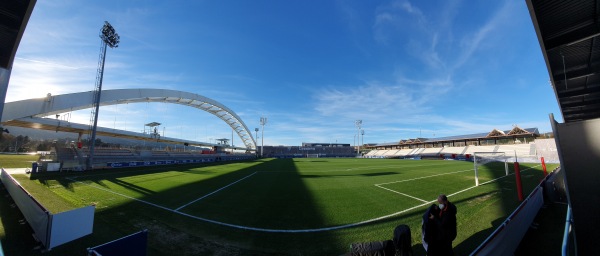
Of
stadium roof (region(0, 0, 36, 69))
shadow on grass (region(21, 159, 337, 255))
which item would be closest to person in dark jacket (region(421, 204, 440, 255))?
shadow on grass (region(21, 159, 337, 255))

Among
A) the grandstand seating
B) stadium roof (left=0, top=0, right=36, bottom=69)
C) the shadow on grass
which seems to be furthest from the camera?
the grandstand seating

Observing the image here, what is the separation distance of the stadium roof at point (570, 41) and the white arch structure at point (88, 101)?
39669 mm

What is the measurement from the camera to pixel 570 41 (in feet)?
23.1

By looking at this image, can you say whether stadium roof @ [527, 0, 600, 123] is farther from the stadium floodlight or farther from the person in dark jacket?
the stadium floodlight

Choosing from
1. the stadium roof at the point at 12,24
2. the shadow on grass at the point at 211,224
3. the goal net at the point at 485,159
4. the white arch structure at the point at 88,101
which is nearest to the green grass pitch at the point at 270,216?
the shadow on grass at the point at 211,224

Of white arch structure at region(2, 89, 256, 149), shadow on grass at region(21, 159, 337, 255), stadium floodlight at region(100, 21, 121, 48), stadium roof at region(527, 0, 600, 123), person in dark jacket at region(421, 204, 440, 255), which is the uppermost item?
stadium floodlight at region(100, 21, 121, 48)

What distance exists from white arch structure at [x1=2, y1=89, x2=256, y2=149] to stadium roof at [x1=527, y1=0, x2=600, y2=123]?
130 ft

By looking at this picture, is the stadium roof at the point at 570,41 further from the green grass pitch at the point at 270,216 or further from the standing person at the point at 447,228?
the standing person at the point at 447,228

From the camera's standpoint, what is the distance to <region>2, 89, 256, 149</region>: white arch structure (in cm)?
2425

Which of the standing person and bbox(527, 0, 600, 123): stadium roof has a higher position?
bbox(527, 0, 600, 123): stadium roof

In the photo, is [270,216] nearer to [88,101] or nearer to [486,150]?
[88,101]

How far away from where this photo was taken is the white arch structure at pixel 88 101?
2425 cm

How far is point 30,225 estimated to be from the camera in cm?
680

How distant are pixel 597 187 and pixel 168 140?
79.0 m
